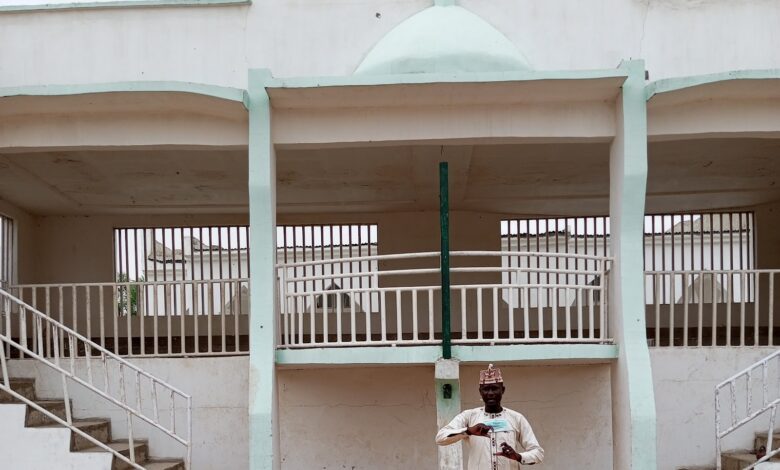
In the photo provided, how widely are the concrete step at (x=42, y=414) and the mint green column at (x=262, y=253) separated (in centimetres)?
239

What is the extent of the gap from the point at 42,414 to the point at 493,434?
5590 mm

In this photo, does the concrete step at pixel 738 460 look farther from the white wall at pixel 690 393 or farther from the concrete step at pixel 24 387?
the concrete step at pixel 24 387

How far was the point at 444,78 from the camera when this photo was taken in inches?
379

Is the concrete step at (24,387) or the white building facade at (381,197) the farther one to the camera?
the concrete step at (24,387)

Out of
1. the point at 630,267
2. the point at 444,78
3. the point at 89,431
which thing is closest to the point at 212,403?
the point at 89,431

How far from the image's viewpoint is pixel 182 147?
10406mm

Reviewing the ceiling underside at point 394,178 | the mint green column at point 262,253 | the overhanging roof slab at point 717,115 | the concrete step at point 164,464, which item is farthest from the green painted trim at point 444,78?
the concrete step at point 164,464

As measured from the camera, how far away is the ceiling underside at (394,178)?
12344 mm

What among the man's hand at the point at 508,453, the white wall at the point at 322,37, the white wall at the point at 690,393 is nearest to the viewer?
the man's hand at the point at 508,453

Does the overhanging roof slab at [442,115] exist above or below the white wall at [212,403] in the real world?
above

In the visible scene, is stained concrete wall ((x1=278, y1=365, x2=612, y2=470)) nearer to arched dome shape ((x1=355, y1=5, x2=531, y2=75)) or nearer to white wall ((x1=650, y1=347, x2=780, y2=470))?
white wall ((x1=650, y1=347, x2=780, y2=470))

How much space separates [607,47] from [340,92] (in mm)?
4161

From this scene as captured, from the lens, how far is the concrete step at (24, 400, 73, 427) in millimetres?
10148

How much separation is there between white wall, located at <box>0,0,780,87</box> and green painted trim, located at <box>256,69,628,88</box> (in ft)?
9.00
